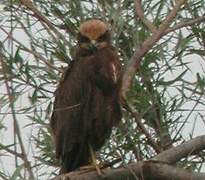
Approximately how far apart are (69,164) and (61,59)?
484mm

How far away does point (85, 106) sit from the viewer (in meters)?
3.05

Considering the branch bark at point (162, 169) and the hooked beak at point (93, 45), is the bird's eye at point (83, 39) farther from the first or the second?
the branch bark at point (162, 169)

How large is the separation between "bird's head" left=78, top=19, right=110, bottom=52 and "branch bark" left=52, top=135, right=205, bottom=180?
2.80 ft

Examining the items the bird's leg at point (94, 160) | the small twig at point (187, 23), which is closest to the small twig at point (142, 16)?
the small twig at point (187, 23)

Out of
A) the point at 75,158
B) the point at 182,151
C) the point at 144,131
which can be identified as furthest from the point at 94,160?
the point at 182,151

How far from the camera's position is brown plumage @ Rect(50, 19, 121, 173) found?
3033mm

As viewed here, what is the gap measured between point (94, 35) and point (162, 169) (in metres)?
1.06

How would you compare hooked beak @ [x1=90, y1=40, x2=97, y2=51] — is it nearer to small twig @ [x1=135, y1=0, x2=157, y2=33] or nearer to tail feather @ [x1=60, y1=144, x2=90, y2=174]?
small twig @ [x1=135, y1=0, x2=157, y2=33]

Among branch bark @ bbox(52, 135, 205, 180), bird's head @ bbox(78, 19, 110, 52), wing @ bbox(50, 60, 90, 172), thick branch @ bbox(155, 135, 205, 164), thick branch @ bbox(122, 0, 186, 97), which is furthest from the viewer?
bird's head @ bbox(78, 19, 110, 52)

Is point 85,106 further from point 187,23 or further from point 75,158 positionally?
point 187,23

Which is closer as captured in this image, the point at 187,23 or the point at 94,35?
the point at 187,23

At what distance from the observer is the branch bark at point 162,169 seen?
91.5 inches

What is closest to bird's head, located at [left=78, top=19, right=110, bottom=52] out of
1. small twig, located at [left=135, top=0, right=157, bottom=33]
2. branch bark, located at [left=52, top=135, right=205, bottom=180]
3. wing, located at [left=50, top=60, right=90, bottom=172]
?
wing, located at [left=50, top=60, right=90, bottom=172]

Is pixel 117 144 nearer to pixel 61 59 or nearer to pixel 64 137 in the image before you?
pixel 64 137
